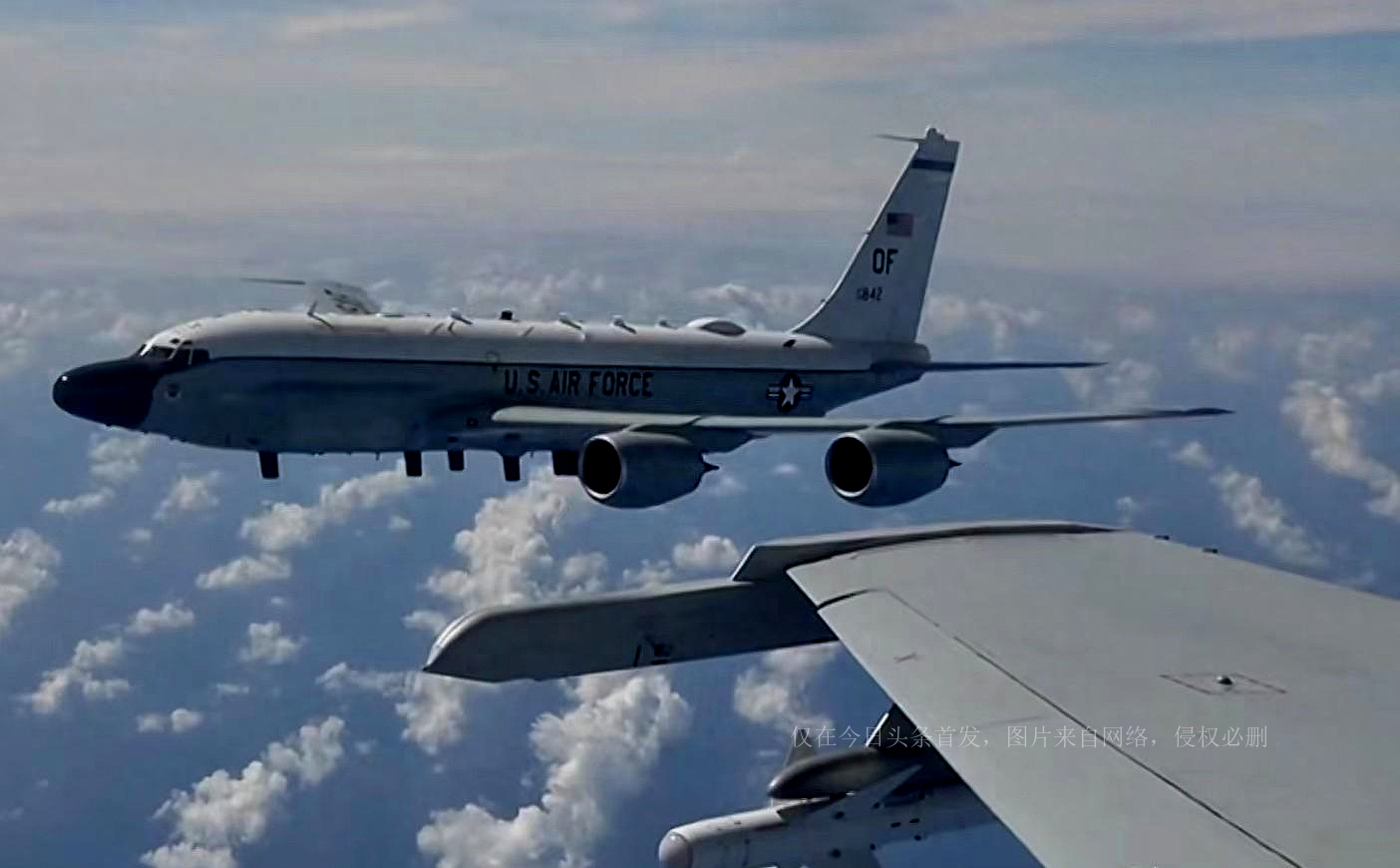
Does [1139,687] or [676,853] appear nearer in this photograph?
[1139,687]

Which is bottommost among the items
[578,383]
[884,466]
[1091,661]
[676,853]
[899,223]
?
[578,383]

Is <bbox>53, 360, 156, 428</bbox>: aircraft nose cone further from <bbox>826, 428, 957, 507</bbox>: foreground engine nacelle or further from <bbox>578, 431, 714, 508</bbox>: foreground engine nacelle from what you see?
<bbox>826, 428, 957, 507</bbox>: foreground engine nacelle

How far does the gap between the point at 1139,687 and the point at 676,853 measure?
2.91 meters

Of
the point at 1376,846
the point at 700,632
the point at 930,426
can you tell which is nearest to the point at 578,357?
the point at 930,426

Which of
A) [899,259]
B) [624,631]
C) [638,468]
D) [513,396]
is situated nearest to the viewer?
[624,631]

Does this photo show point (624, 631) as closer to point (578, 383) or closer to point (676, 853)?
point (676, 853)

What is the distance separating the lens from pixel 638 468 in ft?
73.0

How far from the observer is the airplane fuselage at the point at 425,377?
22797 millimetres

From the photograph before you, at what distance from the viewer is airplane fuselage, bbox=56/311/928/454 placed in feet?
74.8

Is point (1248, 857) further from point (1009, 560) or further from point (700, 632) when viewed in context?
point (700, 632)

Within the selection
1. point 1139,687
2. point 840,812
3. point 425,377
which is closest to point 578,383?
point 425,377

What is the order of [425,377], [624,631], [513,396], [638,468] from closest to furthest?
[624,631] → [638,468] → [425,377] → [513,396]

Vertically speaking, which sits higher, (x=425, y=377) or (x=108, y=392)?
(x=425, y=377)

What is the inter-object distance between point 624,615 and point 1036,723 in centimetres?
393
